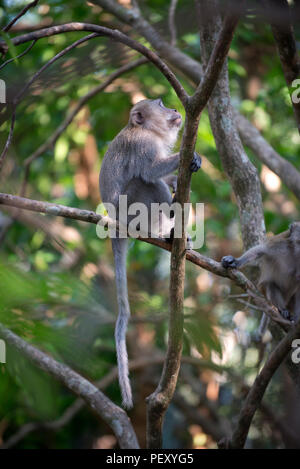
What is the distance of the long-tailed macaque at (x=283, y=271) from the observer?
4359 millimetres

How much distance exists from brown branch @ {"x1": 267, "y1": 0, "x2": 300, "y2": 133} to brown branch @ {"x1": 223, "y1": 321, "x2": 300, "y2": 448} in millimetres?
1943

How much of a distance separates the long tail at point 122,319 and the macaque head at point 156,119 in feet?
3.64

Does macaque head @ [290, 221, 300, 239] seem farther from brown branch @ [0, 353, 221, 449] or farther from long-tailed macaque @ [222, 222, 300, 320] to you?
brown branch @ [0, 353, 221, 449]

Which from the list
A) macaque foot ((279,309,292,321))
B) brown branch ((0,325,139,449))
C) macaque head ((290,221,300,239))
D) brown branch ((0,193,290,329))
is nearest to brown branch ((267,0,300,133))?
macaque head ((290,221,300,239))

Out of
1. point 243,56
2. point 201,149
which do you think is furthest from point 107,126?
point 243,56

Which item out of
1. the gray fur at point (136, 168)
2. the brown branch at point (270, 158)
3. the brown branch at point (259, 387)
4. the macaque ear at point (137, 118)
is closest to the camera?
the brown branch at point (259, 387)

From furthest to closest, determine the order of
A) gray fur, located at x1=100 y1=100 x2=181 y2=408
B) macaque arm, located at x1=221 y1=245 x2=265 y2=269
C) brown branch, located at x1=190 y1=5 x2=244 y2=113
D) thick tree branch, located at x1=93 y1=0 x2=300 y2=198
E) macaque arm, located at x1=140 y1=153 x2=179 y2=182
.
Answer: thick tree branch, located at x1=93 y1=0 x2=300 y2=198 → gray fur, located at x1=100 y1=100 x2=181 y2=408 → macaque arm, located at x1=140 y1=153 x2=179 y2=182 → macaque arm, located at x1=221 y1=245 x2=265 y2=269 → brown branch, located at x1=190 y1=5 x2=244 y2=113

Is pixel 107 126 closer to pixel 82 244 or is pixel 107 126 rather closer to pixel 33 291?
pixel 82 244

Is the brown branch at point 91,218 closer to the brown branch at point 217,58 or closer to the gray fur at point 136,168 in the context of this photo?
the gray fur at point 136,168

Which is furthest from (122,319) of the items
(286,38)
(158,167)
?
(286,38)

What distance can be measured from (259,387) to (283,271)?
1.66m

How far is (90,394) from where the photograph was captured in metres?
3.79

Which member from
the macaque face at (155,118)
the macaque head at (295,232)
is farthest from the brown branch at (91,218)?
the macaque face at (155,118)

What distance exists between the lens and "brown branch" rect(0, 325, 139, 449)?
11.5ft
